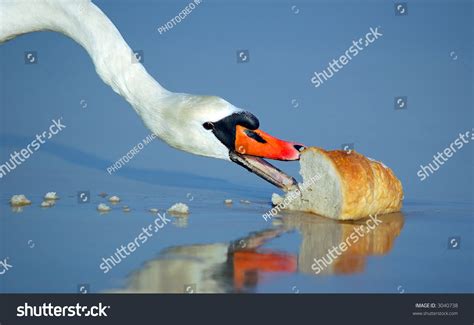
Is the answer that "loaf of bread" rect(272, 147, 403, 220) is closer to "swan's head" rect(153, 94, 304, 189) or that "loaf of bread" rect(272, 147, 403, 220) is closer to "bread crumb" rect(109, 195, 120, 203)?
"swan's head" rect(153, 94, 304, 189)

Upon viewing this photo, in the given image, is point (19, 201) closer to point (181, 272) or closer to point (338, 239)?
point (181, 272)

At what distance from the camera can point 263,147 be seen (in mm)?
8250

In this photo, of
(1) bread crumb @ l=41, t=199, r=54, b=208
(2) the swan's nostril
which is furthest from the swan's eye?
(1) bread crumb @ l=41, t=199, r=54, b=208

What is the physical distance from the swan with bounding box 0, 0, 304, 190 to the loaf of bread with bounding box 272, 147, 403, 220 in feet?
2.65

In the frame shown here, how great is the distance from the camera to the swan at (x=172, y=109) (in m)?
8.07

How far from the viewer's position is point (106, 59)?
8.62 m

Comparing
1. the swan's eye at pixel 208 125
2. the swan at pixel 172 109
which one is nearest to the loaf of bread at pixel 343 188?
the swan at pixel 172 109

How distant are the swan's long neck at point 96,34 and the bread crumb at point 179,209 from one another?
1284 millimetres

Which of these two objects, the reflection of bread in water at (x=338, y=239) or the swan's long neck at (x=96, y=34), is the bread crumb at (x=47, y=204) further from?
the reflection of bread in water at (x=338, y=239)

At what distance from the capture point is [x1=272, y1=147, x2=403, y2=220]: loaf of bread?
9.05 metres

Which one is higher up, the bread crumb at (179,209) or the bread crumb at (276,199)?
the bread crumb at (276,199)

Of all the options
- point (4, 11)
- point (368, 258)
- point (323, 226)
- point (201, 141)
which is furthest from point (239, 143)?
point (4, 11)

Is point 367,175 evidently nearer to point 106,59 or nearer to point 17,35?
point 106,59
